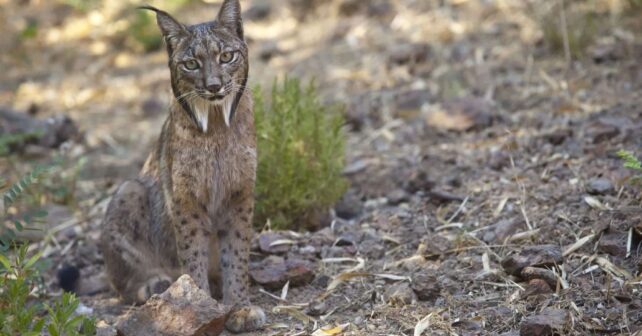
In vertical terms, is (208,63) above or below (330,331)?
above

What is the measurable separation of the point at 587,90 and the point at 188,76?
12.9 feet

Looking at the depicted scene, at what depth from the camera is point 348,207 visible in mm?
7023

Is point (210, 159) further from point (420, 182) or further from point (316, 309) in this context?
point (420, 182)

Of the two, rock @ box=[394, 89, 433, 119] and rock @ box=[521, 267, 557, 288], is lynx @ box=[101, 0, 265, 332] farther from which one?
rock @ box=[394, 89, 433, 119]

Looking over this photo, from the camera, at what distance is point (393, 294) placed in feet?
17.7

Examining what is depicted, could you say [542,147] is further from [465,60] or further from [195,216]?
[195,216]

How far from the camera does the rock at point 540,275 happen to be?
5168mm

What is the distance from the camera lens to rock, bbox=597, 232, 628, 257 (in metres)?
5.36

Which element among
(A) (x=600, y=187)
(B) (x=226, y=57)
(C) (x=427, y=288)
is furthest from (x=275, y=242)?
(A) (x=600, y=187)

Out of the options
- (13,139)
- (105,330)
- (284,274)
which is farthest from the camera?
(13,139)

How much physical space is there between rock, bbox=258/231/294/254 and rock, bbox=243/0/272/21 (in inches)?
220

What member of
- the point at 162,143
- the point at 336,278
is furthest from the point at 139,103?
the point at 336,278

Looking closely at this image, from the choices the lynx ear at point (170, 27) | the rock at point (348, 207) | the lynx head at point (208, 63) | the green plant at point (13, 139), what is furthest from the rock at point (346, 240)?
the green plant at point (13, 139)

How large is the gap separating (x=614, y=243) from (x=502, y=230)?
0.77m
